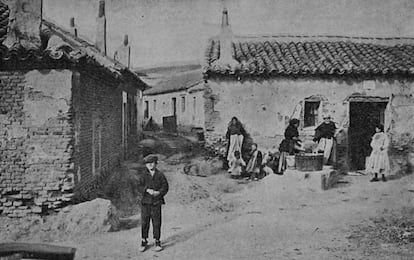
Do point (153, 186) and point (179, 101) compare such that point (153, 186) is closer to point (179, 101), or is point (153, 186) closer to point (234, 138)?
point (234, 138)

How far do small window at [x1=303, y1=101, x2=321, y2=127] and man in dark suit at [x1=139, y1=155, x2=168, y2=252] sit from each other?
4385mm

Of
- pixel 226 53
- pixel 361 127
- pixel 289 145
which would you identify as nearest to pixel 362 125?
pixel 361 127

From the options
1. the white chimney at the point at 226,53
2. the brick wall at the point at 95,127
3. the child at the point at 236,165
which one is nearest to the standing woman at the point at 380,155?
the child at the point at 236,165

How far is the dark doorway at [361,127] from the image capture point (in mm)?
7254

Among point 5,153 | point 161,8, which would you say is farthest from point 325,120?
point 5,153

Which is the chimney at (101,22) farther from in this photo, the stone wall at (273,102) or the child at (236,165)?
the child at (236,165)

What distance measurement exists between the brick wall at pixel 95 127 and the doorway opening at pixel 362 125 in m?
4.12

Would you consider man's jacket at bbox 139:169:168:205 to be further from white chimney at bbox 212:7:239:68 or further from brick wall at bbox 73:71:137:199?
white chimney at bbox 212:7:239:68

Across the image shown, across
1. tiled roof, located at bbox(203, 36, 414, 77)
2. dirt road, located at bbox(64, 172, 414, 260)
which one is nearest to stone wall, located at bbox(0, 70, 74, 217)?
dirt road, located at bbox(64, 172, 414, 260)

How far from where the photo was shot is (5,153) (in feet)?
13.8

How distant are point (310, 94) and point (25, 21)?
494 centimetres

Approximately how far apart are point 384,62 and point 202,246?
530 cm

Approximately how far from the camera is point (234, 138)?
7125 mm

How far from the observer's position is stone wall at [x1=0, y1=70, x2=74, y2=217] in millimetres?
4199
